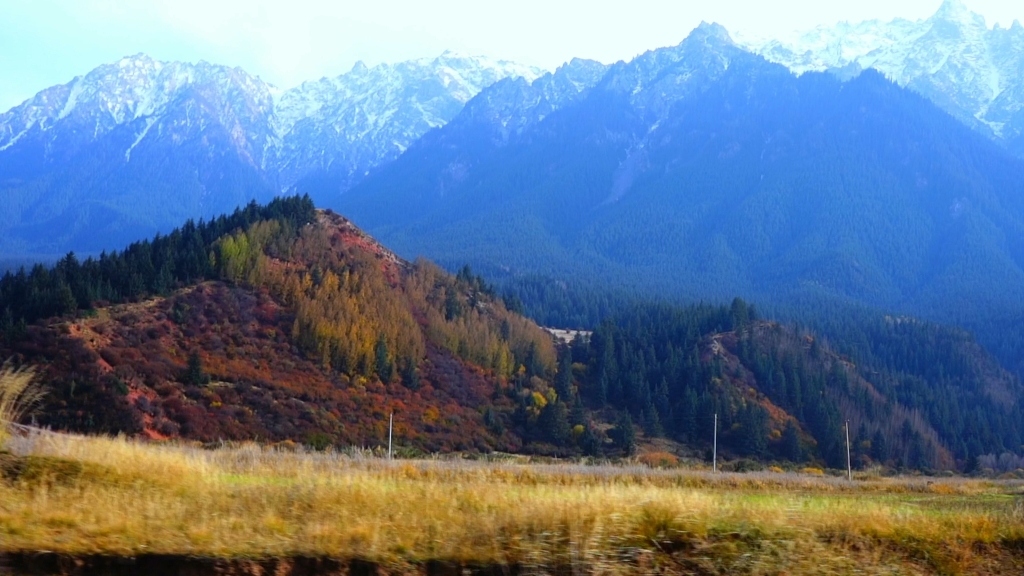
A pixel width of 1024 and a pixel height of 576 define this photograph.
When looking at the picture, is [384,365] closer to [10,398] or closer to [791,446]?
[791,446]

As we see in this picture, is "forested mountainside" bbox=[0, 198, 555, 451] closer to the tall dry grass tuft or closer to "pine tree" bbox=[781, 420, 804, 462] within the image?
"pine tree" bbox=[781, 420, 804, 462]

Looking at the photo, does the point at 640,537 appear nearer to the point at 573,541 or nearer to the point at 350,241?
the point at 573,541

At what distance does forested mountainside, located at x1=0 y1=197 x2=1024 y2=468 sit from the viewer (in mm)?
51812

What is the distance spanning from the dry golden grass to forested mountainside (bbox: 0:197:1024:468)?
117ft

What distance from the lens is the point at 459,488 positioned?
40.1 ft

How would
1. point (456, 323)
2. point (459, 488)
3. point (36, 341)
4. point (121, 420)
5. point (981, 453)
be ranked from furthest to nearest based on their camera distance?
point (981, 453) → point (456, 323) → point (36, 341) → point (121, 420) → point (459, 488)

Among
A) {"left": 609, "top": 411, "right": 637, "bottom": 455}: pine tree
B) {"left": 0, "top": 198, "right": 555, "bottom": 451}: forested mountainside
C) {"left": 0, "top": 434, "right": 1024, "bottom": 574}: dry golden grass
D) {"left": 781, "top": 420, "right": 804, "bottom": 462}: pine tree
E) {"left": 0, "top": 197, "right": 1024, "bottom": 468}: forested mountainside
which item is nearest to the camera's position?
{"left": 0, "top": 434, "right": 1024, "bottom": 574}: dry golden grass

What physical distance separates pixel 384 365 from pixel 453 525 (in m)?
57.5

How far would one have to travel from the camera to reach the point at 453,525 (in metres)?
9.59

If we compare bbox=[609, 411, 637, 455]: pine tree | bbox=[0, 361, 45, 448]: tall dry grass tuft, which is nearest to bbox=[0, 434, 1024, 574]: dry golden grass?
bbox=[0, 361, 45, 448]: tall dry grass tuft

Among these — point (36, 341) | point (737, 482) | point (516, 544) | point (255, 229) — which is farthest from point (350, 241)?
point (516, 544)

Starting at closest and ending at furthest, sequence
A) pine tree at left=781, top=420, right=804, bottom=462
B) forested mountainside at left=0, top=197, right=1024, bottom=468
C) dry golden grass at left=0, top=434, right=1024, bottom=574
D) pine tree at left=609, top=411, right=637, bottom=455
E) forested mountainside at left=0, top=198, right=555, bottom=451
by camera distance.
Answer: dry golden grass at left=0, top=434, right=1024, bottom=574, forested mountainside at left=0, top=198, right=555, bottom=451, forested mountainside at left=0, top=197, right=1024, bottom=468, pine tree at left=609, top=411, right=637, bottom=455, pine tree at left=781, top=420, right=804, bottom=462

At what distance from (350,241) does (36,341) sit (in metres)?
35.3

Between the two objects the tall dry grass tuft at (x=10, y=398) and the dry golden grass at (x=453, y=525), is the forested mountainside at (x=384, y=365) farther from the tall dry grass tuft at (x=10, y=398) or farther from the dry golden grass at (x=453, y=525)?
the dry golden grass at (x=453, y=525)
